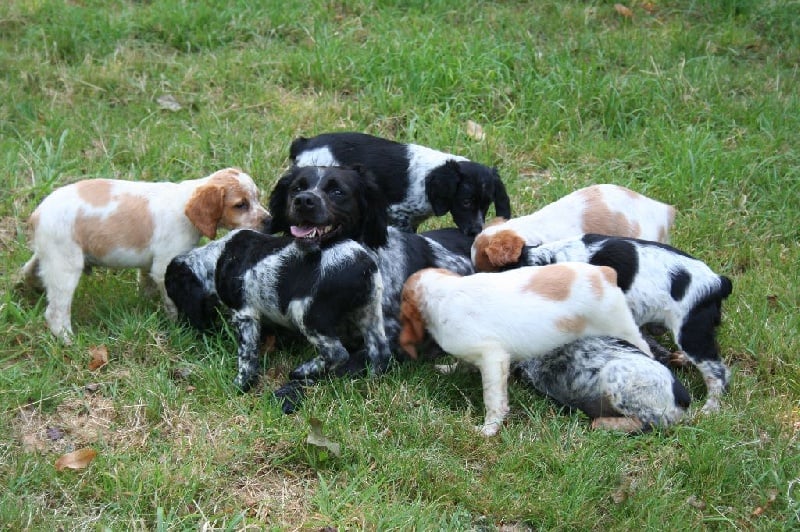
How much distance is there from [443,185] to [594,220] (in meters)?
1.08

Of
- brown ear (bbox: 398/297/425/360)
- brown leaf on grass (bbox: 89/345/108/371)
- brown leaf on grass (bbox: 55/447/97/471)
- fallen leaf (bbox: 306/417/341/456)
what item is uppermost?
brown ear (bbox: 398/297/425/360)

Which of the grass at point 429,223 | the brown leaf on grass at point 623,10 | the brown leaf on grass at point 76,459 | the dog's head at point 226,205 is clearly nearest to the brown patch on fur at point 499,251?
the grass at point 429,223

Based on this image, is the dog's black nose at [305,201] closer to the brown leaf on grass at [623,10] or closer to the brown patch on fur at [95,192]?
the brown patch on fur at [95,192]

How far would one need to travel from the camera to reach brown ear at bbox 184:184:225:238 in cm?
601

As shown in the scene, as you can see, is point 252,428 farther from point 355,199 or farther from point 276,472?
point 355,199

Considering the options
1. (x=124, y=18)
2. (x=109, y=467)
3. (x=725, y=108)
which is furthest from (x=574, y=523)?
(x=124, y=18)

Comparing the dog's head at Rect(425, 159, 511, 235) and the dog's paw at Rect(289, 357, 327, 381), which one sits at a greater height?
the dog's head at Rect(425, 159, 511, 235)

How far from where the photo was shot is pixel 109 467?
4738 millimetres

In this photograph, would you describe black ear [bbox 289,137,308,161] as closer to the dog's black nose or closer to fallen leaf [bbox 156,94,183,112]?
the dog's black nose

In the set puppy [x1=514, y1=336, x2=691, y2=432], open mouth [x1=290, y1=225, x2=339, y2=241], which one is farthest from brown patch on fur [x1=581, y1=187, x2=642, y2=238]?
open mouth [x1=290, y1=225, x2=339, y2=241]

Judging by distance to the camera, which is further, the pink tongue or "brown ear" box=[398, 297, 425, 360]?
the pink tongue

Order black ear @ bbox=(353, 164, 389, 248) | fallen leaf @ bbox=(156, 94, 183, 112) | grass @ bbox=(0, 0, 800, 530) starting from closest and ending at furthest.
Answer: grass @ bbox=(0, 0, 800, 530), black ear @ bbox=(353, 164, 389, 248), fallen leaf @ bbox=(156, 94, 183, 112)

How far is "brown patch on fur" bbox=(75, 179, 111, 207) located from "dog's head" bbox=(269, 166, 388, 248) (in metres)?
0.99

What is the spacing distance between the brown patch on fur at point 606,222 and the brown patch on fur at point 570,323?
130cm
